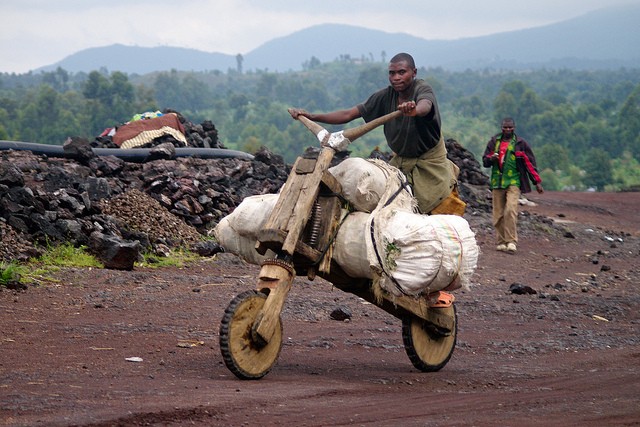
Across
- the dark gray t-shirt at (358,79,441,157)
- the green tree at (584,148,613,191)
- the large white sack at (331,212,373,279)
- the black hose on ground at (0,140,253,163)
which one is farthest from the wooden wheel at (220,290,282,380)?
the green tree at (584,148,613,191)

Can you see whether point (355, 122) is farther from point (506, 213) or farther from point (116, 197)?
point (116, 197)

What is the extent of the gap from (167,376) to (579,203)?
861 inches

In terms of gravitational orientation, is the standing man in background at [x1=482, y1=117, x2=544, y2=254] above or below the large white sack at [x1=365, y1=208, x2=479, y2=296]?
below

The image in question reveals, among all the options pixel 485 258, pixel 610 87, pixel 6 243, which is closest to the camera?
pixel 6 243

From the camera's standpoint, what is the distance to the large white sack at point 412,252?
Answer: 6.71 meters

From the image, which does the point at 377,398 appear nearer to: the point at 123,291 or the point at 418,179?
the point at 418,179

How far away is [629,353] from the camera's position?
8516 millimetres

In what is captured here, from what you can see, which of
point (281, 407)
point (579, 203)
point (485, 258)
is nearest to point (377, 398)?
point (281, 407)

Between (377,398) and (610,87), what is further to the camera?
(610,87)

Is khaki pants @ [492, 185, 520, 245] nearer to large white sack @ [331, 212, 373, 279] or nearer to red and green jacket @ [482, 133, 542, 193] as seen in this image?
red and green jacket @ [482, 133, 542, 193]

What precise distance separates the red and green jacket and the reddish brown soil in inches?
105

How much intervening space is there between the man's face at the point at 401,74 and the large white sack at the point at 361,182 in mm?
830

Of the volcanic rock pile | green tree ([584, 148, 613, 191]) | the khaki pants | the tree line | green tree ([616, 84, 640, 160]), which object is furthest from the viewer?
green tree ([616, 84, 640, 160])

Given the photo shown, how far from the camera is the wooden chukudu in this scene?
6281 mm
